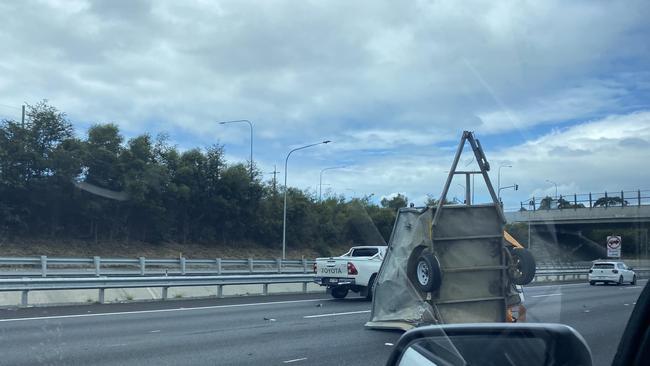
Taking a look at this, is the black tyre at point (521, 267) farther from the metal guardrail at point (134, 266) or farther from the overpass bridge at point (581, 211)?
the metal guardrail at point (134, 266)

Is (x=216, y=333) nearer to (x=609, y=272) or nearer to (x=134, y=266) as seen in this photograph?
(x=134, y=266)

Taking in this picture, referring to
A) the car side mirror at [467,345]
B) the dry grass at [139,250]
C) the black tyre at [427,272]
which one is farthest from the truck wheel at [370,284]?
the car side mirror at [467,345]

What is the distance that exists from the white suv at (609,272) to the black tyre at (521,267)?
1074 inches

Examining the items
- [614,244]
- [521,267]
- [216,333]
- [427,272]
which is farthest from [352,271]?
[614,244]

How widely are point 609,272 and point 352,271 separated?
19.7m

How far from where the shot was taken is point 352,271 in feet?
70.5

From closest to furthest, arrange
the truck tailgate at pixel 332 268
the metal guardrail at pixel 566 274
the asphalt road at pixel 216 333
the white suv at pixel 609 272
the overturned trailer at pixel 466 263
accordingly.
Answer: the overturned trailer at pixel 466 263 < the asphalt road at pixel 216 333 < the truck tailgate at pixel 332 268 < the metal guardrail at pixel 566 274 < the white suv at pixel 609 272

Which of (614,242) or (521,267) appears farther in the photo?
(614,242)

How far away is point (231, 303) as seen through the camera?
69.2 ft

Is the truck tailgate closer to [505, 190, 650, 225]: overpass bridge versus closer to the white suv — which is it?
[505, 190, 650, 225]: overpass bridge

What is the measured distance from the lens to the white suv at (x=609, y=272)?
3553 centimetres

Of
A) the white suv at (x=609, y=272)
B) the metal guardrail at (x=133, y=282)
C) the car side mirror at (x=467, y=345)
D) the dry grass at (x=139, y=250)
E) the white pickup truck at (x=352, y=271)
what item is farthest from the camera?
the dry grass at (x=139, y=250)

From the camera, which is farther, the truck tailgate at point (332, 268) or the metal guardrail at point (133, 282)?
the truck tailgate at point (332, 268)

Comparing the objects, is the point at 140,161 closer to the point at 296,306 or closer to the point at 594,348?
the point at 296,306
